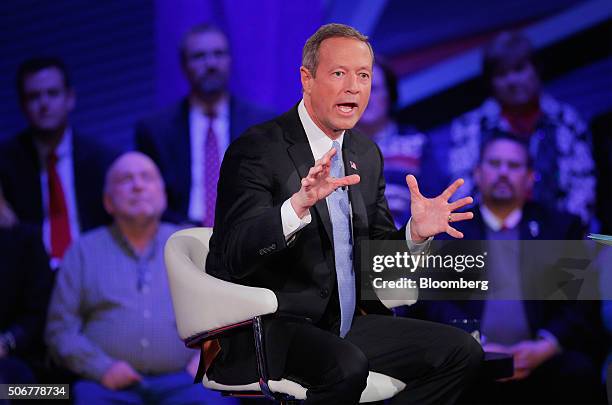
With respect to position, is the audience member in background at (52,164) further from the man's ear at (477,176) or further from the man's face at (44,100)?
the man's ear at (477,176)

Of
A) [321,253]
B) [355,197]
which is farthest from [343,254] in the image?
[355,197]

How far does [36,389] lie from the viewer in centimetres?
467

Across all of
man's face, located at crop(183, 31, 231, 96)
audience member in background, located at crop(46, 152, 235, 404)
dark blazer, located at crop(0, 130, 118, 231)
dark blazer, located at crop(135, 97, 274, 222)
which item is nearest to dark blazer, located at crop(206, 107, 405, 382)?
audience member in background, located at crop(46, 152, 235, 404)

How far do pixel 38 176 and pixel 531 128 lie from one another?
3002 mm

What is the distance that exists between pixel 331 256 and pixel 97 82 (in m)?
2.79

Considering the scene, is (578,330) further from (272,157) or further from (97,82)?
(97,82)

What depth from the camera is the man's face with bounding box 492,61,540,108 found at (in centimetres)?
527

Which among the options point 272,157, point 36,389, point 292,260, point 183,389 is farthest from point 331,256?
point 36,389

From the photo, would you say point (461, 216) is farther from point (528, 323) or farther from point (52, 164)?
point (52, 164)

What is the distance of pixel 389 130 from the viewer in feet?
17.3

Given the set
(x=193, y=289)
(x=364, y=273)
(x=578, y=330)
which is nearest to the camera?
(x=193, y=289)

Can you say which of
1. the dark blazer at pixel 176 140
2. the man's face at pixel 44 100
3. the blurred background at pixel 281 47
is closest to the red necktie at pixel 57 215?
the man's face at pixel 44 100

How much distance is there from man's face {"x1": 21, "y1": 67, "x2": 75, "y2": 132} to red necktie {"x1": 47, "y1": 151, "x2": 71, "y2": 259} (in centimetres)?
→ 21

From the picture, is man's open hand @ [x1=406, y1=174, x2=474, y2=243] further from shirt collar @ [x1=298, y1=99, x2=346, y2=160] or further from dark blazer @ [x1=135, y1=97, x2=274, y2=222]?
dark blazer @ [x1=135, y1=97, x2=274, y2=222]
